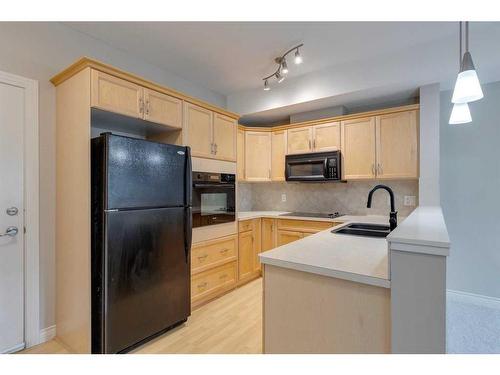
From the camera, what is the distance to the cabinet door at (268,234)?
3.52 metres

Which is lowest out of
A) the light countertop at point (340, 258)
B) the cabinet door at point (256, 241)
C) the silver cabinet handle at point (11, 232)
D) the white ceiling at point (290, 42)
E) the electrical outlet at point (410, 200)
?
the cabinet door at point (256, 241)

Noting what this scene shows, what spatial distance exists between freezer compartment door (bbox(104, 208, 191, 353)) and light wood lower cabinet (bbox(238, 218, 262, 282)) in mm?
1003

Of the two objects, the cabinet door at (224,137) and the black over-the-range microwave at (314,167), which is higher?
the cabinet door at (224,137)

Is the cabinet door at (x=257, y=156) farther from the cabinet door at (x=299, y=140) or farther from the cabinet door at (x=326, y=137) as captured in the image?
the cabinet door at (x=326, y=137)

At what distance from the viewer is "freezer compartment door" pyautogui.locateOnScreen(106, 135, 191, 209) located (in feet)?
5.83

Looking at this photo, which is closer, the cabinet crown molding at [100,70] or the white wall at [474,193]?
the cabinet crown molding at [100,70]

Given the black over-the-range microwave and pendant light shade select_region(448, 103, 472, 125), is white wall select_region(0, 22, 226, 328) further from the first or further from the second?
pendant light shade select_region(448, 103, 472, 125)

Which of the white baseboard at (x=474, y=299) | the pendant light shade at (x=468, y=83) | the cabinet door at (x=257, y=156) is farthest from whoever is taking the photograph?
the cabinet door at (x=257, y=156)

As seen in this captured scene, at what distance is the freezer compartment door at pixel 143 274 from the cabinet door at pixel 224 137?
3.11 ft

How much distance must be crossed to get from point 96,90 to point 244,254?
2392mm

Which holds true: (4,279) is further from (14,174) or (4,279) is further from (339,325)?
(339,325)

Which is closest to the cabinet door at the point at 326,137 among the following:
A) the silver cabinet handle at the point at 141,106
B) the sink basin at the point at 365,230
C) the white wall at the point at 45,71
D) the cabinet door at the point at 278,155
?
the cabinet door at the point at 278,155

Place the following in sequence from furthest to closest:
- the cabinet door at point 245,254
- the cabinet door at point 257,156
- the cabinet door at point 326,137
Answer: the cabinet door at point 257,156 → the cabinet door at point 326,137 → the cabinet door at point 245,254

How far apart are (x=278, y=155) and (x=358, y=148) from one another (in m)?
1.12
